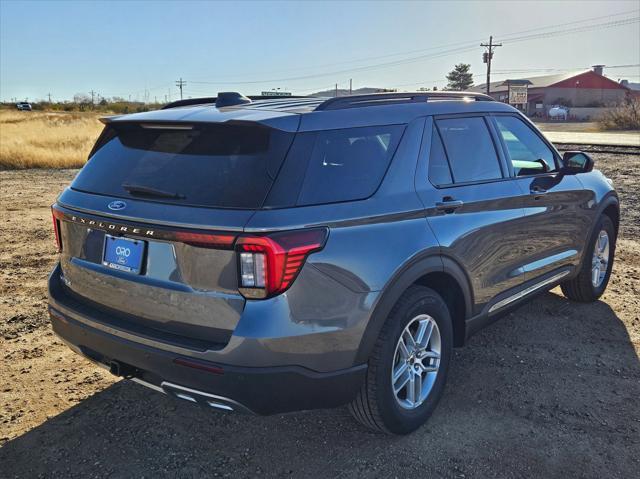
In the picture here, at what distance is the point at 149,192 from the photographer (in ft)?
8.81

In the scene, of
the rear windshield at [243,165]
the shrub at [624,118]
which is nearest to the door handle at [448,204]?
the rear windshield at [243,165]

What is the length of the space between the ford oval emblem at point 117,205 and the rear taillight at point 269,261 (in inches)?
27.5

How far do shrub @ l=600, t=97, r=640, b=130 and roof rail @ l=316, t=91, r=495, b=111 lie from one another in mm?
39290

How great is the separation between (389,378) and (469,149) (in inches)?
62.3

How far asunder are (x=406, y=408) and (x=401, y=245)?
0.92m

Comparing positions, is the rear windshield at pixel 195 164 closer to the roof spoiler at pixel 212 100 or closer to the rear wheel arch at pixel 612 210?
the roof spoiler at pixel 212 100

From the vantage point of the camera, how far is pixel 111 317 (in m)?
2.85

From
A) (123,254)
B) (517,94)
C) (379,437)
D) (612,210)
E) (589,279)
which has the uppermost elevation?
(517,94)

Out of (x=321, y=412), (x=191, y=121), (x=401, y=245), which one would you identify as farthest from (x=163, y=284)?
(x=321, y=412)

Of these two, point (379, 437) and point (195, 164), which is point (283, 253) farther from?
point (379, 437)

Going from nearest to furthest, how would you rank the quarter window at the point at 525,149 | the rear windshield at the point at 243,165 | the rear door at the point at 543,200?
the rear windshield at the point at 243,165 → the rear door at the point at 543,200 → the quarter window at the point at 525,149

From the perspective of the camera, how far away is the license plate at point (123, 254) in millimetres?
2654

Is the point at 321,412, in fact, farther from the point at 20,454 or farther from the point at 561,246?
the point at 561,246

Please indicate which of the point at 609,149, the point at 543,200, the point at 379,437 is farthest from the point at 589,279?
the point at 609,149
